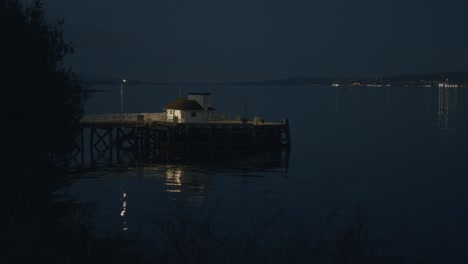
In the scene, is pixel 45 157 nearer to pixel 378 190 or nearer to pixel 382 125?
pixel 378 190

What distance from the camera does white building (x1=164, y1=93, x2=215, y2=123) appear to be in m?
59.4

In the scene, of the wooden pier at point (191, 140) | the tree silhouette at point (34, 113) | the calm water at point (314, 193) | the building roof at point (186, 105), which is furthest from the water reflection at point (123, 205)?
the building roof at point (186, 105)

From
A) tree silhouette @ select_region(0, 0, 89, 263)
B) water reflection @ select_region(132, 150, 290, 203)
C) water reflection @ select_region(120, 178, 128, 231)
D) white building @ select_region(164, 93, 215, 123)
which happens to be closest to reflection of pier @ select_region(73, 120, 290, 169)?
white building @ select_region(164, 93, 215, 123)

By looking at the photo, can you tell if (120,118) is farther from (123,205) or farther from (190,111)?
(123,205)

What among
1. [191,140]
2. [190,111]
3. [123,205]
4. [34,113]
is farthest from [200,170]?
[34,113]

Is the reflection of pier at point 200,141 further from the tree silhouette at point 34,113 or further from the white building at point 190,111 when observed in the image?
the tree silhouette at point 34,113

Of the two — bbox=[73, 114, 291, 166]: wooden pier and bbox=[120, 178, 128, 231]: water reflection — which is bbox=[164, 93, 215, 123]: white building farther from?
bbox=[120, 178, 128, 231]: water reflection

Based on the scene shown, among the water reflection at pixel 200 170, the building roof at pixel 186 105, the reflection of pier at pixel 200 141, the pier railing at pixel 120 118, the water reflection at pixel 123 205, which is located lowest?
the water reflection at pixel 123 205

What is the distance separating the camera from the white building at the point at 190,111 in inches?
2338

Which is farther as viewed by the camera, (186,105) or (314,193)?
(186,105)

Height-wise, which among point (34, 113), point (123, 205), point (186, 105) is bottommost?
point (123, 205)

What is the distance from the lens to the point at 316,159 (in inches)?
2153

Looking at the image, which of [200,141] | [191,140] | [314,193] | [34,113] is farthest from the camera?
[200,141]

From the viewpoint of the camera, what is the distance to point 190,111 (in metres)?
59.4
